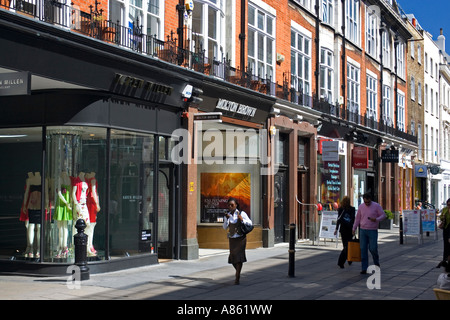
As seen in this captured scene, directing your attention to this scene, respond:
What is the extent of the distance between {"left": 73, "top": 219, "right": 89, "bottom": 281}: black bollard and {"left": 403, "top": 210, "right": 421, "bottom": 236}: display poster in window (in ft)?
45.4

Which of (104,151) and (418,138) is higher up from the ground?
(418,138)

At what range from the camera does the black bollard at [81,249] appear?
11.6 metres

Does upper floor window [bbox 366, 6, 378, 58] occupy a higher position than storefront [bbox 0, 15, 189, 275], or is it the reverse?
upper floor window [bbox 366, 6, 378, 58]

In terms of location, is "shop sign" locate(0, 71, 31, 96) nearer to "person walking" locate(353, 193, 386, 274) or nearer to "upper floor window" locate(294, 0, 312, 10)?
"person walking" locate(353, 193, 386, 274)

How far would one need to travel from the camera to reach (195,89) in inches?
616

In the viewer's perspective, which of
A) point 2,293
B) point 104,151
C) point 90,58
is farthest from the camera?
point 104,151

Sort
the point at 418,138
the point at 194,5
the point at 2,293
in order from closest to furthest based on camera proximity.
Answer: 1. the point at 2,293
2. the point at 194,5
3. the point at 418,138

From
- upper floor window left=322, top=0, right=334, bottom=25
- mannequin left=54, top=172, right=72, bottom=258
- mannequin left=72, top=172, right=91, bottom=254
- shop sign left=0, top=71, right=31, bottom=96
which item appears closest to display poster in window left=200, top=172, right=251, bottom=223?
mannequin left=72, top=172, right=91, bottom=254

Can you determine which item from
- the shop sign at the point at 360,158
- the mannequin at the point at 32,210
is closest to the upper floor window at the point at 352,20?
the shop sign at the point at 360,158

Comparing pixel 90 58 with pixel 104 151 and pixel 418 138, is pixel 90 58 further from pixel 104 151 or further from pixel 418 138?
pixel 418 138

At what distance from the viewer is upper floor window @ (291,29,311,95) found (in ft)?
74.0

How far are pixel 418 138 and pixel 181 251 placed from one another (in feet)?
103

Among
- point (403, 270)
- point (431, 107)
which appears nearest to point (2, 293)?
point (403, 270)

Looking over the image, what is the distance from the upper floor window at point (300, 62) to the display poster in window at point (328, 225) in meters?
5.06
